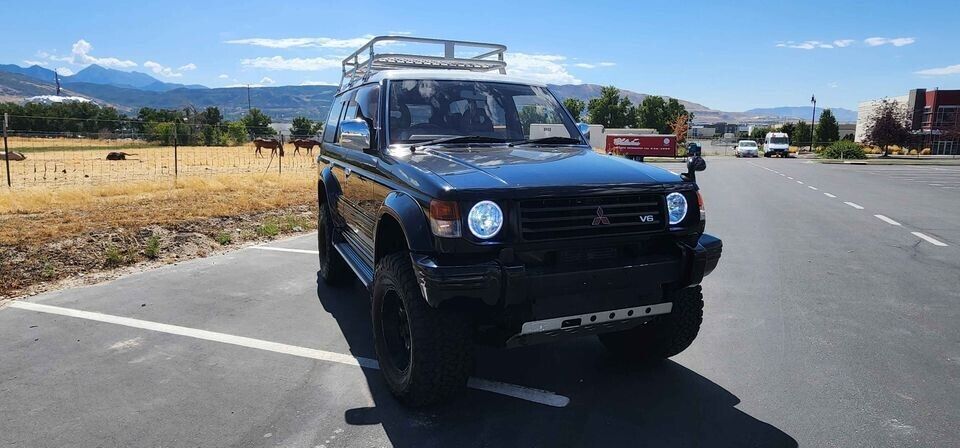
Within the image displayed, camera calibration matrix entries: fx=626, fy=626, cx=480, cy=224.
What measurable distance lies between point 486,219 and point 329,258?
3525 mm

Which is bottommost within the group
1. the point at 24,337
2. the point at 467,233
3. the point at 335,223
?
the point at 24,337

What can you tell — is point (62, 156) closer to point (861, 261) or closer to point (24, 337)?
point (24, 337)

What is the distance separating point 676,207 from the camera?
3648 mm

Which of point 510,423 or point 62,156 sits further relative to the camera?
point 62,156

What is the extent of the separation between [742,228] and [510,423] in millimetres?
7980

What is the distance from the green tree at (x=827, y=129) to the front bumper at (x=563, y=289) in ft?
295

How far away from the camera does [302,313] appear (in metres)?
5.54

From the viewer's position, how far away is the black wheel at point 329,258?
6.27 metres

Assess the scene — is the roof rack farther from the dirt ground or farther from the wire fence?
the wire fence

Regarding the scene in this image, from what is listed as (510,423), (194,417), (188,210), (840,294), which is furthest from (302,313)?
(188,210)

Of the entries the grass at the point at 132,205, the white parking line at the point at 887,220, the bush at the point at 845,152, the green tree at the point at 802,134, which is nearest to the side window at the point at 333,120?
the grass at the point at 132,205

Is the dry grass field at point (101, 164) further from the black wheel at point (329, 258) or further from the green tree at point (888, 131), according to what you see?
the green tree at point (888, 131)

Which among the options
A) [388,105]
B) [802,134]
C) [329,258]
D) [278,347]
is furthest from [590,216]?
[802,134]

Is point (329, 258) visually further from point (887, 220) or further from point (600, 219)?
point (887, 220)
